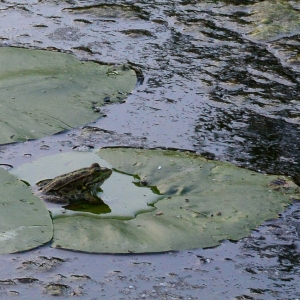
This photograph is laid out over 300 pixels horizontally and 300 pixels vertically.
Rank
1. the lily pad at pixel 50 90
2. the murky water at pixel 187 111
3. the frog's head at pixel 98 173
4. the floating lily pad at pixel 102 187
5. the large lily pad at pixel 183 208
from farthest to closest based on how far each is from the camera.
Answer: the lily pad at pixel 50 90, the frog's head at pixel 98 173, the floating lily pad at pixel 102 187, the large lily pad at pixel 183 208, the murky water at pixel 187 111

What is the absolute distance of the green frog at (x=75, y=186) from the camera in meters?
3.85

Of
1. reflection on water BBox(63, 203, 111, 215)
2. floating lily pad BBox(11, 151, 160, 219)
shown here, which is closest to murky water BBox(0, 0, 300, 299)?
floating lily pad BBox(11, 151, 160, 219)

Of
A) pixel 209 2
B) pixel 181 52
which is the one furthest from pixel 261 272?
pixel 209 2

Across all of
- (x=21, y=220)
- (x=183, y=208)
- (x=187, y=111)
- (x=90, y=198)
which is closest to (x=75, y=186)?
(x=90, y=198)

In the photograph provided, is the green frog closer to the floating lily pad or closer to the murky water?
the floating lily pad

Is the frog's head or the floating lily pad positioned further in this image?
the frog's head

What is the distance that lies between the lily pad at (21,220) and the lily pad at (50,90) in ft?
2.29

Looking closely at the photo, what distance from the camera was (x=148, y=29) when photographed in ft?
20.6

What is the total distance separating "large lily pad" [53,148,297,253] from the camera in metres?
3.47

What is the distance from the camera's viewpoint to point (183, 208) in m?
3.71

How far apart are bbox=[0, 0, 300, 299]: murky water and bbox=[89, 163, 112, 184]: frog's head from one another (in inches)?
21.3

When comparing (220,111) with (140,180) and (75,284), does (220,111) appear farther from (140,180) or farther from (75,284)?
(75,284)

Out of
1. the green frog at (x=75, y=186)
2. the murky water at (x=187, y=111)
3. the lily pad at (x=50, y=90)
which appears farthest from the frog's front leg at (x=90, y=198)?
the lily pad at (x=50, y=90)

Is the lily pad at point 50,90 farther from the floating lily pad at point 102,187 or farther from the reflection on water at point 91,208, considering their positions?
the reflection on water at point 91,208
